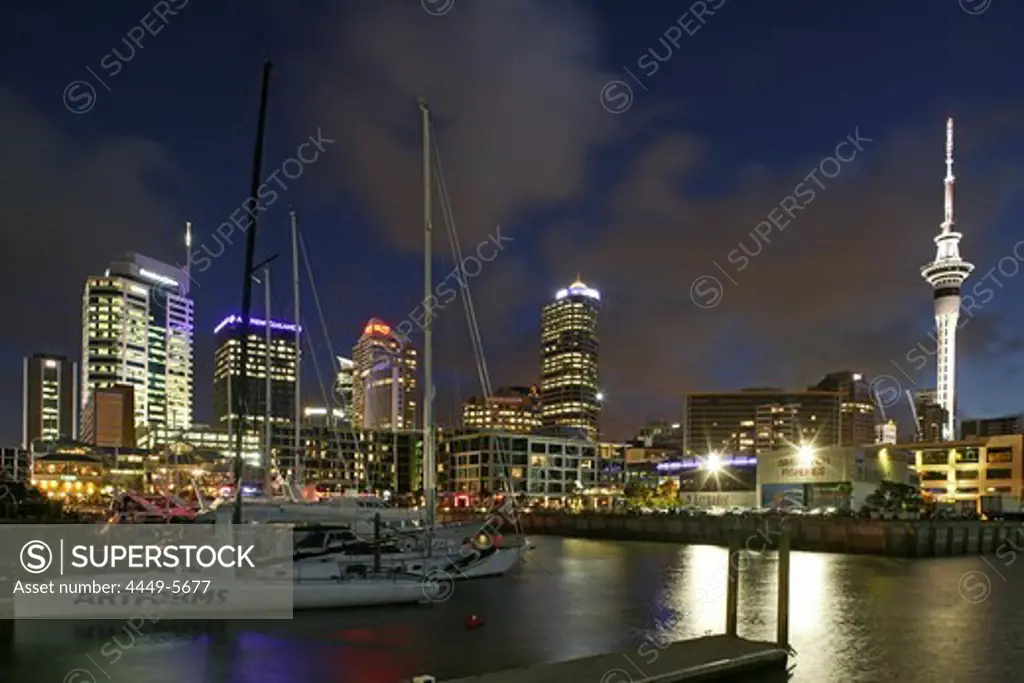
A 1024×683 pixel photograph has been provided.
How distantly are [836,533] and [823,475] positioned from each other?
29331 millimetres

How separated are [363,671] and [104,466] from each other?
578 ft

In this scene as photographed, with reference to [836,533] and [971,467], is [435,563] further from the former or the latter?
[971,467]

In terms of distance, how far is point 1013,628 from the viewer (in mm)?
31453

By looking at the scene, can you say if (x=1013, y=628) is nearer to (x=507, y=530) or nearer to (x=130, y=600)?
(x=130, y=600)

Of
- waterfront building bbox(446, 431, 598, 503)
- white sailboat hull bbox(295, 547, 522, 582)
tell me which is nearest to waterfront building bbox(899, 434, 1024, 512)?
waterfront building bbox(446, 431, 598, 503)

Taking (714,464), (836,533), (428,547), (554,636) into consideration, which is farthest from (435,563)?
(714,464)

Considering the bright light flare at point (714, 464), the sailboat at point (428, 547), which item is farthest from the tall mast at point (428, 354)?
the bright light flare at point (714, 464)

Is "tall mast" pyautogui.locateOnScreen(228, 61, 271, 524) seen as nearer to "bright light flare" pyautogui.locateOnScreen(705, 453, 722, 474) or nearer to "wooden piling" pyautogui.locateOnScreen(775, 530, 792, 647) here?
"wooden piling" pyautogui.locateOnScreen(775, 530, 792, 647)

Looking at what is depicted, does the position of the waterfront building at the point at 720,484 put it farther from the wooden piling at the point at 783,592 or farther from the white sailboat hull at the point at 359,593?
the wooden piling at the point at 783,592

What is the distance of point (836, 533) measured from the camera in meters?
71.3

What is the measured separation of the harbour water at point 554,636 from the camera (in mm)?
23219

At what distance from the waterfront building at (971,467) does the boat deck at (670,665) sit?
118 metres

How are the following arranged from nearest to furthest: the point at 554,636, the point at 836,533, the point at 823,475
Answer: the point at 554,636
the point at 836,533
the point at 823,475

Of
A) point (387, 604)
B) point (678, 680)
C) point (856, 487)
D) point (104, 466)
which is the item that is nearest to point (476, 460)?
point (104, 466)
